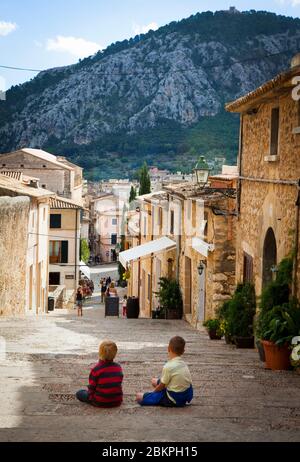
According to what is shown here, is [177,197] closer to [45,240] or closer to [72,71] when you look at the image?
[45,240]

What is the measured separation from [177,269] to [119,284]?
3852 cm

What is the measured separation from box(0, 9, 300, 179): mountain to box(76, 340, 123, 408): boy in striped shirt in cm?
10298

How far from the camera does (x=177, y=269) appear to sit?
2580 cm

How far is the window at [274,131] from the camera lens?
43.0 feet

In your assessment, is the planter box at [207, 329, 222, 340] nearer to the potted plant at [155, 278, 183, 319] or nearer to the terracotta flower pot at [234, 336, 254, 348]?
the terracotta flower pot at [234, 336, 254, 348]

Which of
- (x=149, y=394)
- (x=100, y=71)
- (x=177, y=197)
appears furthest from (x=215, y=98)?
(x=149, y=394)

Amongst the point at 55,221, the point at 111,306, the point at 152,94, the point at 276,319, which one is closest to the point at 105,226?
the point at 55,221

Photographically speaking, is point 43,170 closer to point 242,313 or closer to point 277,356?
point 242,313

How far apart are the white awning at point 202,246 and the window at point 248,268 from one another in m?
3.55

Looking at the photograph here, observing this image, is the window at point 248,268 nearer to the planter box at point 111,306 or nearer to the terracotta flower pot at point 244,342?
the terracotta flower pot at point 244,342

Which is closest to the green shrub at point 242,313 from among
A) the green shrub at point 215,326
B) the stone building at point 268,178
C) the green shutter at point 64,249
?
the stone building at point 268,178

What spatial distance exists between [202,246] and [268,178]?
7631mm

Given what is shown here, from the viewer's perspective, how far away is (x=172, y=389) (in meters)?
7.64

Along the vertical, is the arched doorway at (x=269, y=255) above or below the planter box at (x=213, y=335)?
above
